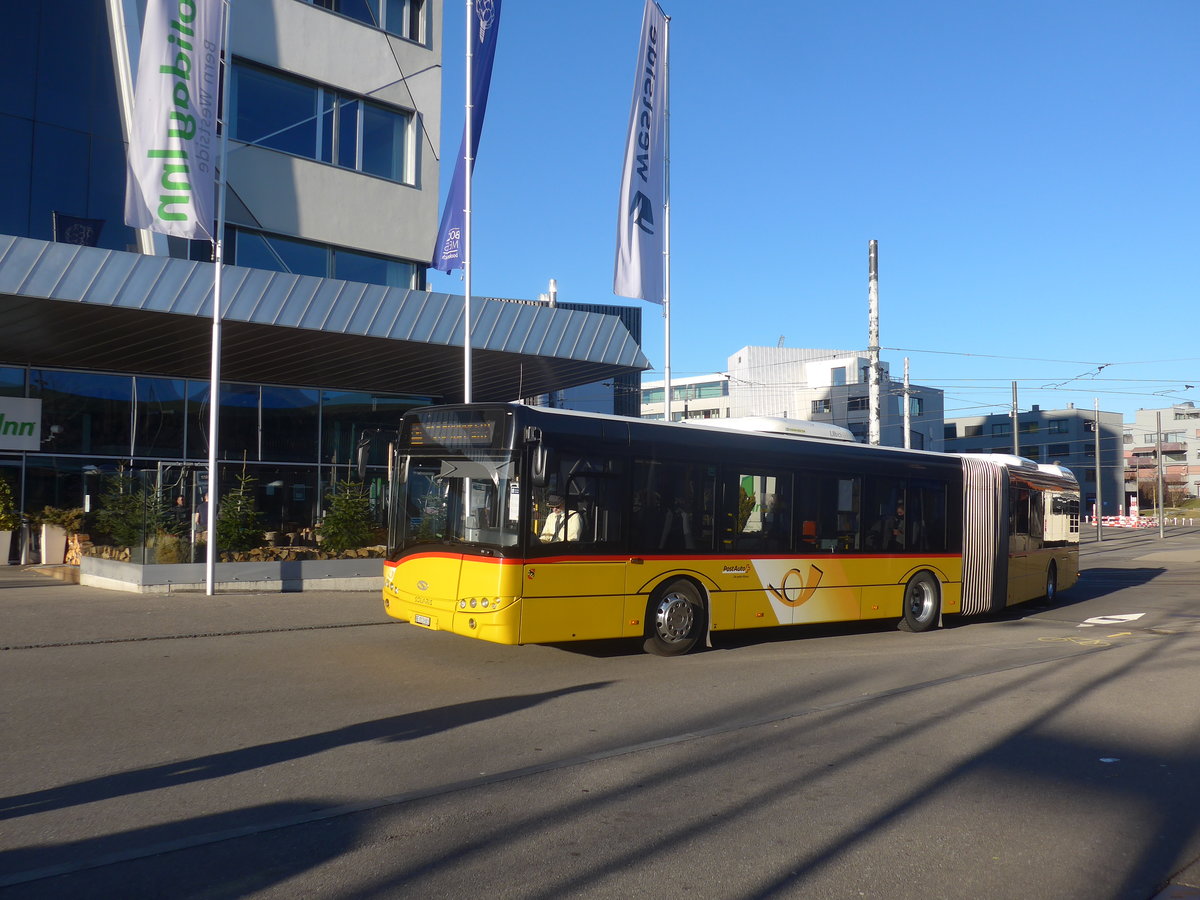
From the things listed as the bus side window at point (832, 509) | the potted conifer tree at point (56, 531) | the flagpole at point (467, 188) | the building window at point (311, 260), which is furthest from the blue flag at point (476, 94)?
the potted conifer tree at point (56, 531)

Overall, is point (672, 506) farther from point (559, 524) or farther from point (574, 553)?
point (559, 524)

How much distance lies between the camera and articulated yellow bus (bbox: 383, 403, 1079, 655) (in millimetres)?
10281

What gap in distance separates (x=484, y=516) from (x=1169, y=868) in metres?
6.82

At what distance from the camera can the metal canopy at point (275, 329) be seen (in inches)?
658

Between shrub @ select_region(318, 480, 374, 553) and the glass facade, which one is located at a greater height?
the glass facade

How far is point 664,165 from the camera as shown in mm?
20547

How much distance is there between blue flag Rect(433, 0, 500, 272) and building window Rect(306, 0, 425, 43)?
23.2 ft

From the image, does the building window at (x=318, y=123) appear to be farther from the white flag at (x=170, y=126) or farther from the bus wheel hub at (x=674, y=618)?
the bus wheel hub at (x=674, y=618)

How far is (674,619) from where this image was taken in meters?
11.6

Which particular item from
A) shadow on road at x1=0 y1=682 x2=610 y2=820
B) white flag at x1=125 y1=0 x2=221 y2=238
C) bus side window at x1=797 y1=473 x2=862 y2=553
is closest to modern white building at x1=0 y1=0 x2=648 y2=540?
white flag at x1=125 y1=0 x2=221 y2=238

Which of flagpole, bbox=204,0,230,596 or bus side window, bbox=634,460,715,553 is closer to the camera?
bus side window, bbox=634,460,715,553

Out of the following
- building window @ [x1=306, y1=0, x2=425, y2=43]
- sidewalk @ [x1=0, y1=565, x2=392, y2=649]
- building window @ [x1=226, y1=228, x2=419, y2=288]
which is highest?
building window @ [x1=306, y1=0, x2=425, y2=43]

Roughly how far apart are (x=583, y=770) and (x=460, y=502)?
456cm

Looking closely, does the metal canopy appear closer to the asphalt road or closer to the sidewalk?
the sidewalk
